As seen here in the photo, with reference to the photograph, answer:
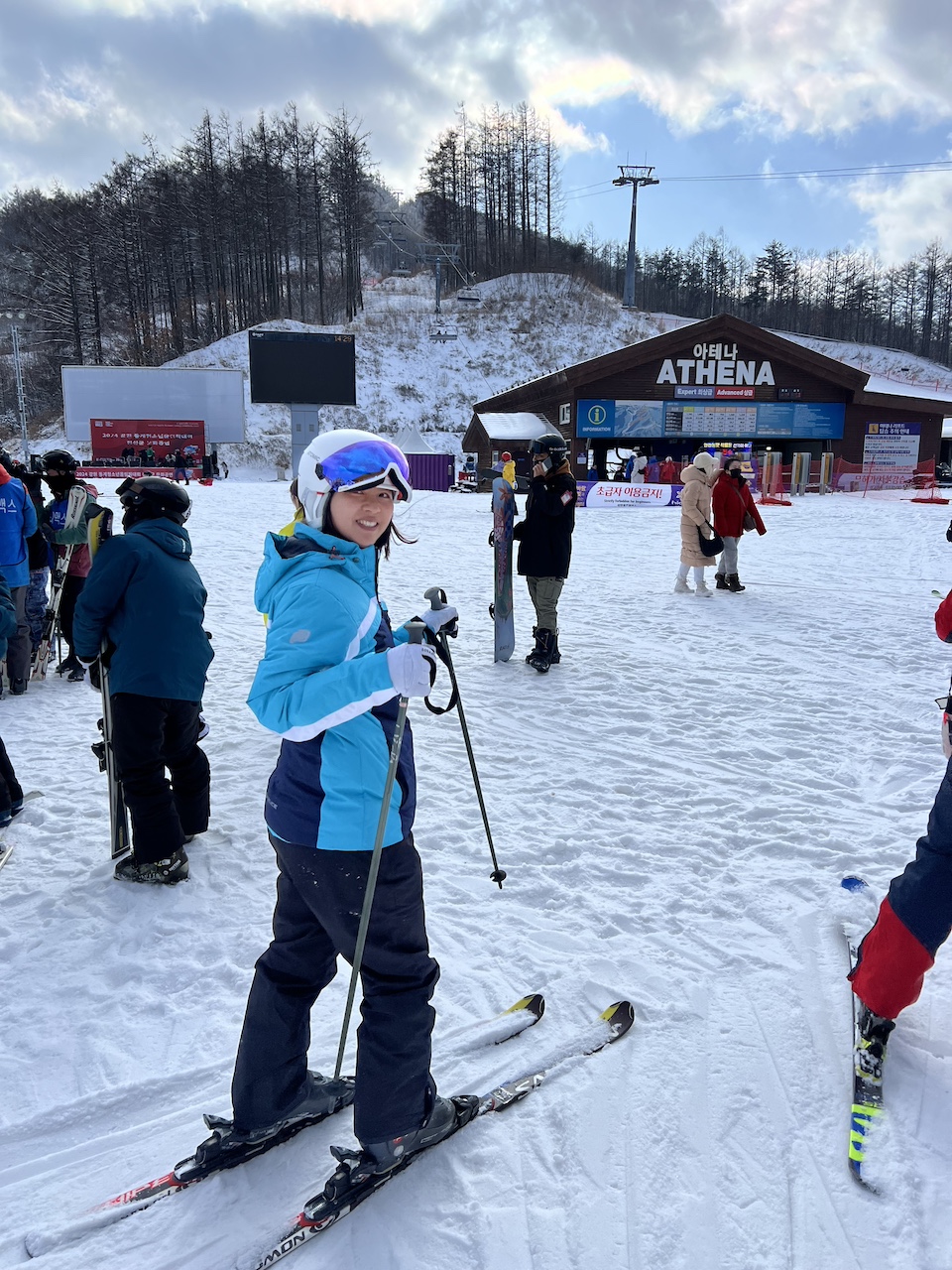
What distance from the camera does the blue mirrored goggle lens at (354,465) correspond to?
183cm

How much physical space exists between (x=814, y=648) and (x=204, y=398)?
33.8 meters

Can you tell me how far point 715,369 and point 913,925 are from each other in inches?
1142

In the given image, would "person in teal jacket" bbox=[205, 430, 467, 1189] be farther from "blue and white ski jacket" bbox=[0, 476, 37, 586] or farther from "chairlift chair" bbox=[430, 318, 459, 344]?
"chairlift chair" bbox=[430, 318, 459, 344]

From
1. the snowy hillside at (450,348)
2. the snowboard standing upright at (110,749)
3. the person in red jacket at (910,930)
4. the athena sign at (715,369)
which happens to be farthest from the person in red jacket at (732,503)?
the snowy hillside at (450,348)

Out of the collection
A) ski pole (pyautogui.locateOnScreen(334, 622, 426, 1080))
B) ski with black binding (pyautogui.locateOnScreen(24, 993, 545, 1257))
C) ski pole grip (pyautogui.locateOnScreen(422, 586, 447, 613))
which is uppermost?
ski pole grip (pyautogui.locateOnScreen(422, 586, 447, 613))

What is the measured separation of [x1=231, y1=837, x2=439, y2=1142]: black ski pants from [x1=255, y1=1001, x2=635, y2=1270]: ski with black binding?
0.13 m

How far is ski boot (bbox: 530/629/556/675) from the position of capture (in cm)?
682

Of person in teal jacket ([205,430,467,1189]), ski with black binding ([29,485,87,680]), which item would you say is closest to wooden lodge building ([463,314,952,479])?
ski with black binding ([29,485,87,680])

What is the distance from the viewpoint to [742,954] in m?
2.98

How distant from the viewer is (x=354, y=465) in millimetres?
1833

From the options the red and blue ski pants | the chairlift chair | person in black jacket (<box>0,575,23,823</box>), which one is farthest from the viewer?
the chairlift chair

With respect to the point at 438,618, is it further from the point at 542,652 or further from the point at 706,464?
the point at 706,464

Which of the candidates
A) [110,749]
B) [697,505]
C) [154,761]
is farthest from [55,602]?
[697,505]

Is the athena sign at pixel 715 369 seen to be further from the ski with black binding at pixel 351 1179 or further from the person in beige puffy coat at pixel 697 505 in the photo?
the ski with black binding at pixel 351 1179
